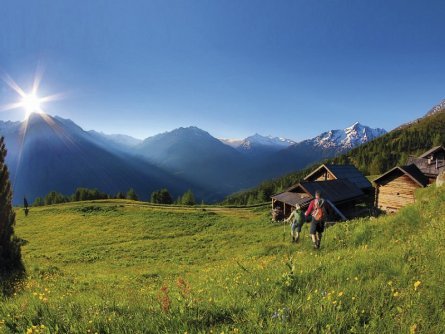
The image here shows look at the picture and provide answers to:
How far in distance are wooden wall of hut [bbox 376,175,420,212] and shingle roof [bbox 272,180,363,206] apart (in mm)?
5543

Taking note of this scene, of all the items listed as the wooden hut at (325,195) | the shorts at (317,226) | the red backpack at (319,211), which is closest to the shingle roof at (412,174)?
the wooden hut at (325,195)

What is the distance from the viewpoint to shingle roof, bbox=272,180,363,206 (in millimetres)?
49562

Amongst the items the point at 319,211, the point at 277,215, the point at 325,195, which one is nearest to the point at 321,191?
the point at 325,195

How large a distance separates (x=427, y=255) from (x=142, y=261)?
27.7 metres

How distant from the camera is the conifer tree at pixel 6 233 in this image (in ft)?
53.8

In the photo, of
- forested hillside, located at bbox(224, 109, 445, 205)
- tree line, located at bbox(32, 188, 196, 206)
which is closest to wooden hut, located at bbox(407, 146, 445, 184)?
forested hillside, located at bbox(224, 109, 445, 205)

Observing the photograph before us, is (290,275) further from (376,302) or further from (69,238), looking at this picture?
(69,238)

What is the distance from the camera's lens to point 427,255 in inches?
224

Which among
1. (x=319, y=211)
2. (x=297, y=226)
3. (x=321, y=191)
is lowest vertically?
(x=297, y=226)

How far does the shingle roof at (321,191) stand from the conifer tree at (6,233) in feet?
129

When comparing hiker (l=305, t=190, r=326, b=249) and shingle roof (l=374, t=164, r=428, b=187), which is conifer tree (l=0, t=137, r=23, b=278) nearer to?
hiker (l=305, t=190, r=326, b=249)

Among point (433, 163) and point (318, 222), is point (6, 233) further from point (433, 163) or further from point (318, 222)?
point (433, 163)

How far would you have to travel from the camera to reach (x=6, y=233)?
55.2 ft

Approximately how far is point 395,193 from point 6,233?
5134cm
